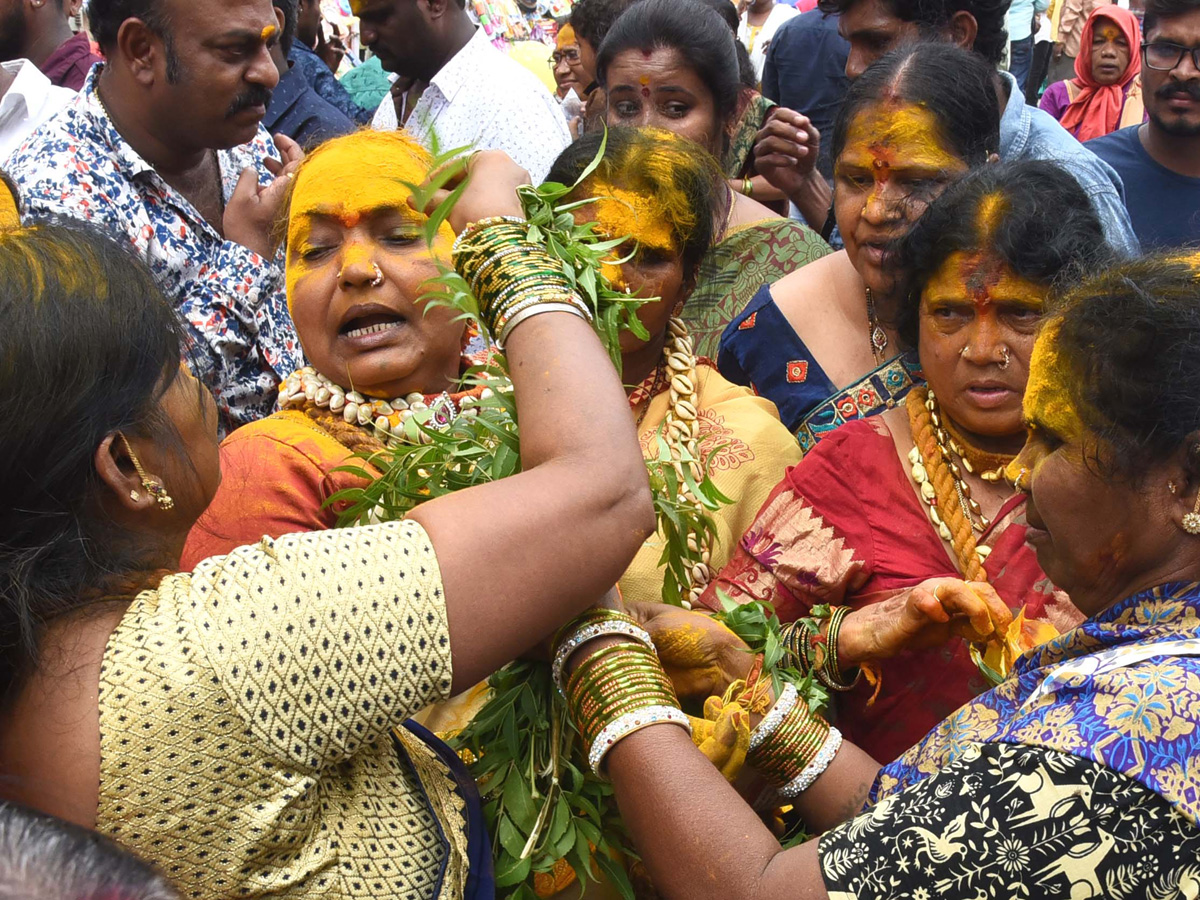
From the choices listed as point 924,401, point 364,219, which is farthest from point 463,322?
point 924,401

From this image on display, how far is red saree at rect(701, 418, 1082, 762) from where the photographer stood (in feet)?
8.48

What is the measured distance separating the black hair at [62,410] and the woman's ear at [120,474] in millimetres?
13

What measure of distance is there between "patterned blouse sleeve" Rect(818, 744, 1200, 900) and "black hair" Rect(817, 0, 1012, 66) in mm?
3273

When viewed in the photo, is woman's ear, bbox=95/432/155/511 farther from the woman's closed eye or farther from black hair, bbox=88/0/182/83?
black hair, bbox=88/0/182/83

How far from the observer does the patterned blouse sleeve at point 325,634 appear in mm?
1626

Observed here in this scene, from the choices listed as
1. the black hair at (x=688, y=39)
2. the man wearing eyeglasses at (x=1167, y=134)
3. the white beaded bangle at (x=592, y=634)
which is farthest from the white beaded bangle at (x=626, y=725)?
the man wearing eyeglasses at (x=1167, y=134)

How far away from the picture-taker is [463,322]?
2953 mm

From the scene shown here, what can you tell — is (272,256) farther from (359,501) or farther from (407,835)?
(407,835)

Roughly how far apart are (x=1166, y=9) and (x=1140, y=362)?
3802 millimetres

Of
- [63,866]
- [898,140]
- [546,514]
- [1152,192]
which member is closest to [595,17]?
[1152,192]

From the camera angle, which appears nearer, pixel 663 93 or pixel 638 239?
pixel 638 239

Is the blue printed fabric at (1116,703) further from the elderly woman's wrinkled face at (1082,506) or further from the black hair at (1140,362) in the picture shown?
the black hair at (1140,362)

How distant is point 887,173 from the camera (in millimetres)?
3586

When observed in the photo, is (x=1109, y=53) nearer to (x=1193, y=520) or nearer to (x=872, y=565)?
(x=872, y=565)
